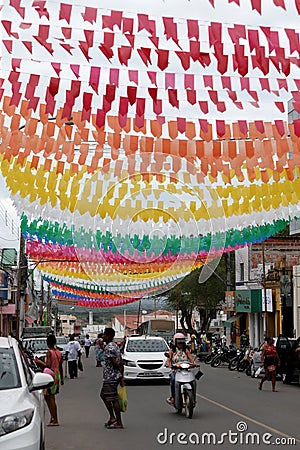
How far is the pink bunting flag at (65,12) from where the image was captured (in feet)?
33.0

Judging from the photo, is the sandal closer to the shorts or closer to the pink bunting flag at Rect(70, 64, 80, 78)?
the shorts

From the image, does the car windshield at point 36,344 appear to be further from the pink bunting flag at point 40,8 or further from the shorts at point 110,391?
the pink bunting flag at point 40,8

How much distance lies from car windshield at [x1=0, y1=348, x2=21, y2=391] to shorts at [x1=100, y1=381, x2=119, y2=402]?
14.5 feet

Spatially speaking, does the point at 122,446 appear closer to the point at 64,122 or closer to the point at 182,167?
the point at 64,122

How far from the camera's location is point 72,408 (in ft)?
58.5

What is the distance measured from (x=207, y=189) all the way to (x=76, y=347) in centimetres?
1116

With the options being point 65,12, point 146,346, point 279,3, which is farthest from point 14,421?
point 146,346

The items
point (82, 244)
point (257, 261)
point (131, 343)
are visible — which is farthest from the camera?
point (257, 261)

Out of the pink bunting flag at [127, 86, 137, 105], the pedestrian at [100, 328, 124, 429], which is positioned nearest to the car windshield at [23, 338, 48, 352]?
the pedestrian at [100, 328, 124, 429]

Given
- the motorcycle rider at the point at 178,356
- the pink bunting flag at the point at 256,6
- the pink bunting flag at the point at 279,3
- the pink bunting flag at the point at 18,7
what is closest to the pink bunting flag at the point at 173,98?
the pink bunting flag at the point at 18,7

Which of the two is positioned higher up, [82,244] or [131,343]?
[82,244]

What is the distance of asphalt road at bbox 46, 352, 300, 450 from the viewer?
39.1 feet

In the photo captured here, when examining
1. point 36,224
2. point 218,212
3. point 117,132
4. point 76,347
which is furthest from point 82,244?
point 117,132

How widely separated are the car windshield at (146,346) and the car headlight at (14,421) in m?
18.5
